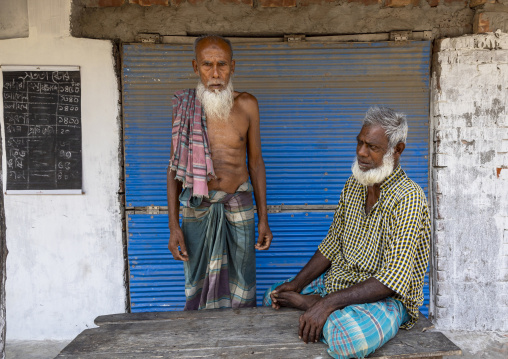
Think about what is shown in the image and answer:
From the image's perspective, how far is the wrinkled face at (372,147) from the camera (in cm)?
236

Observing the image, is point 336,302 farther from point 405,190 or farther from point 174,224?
point 174,224

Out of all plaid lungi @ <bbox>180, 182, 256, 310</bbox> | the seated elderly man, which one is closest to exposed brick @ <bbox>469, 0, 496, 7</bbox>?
the seated elderly man

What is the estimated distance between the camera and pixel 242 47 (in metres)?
3.72

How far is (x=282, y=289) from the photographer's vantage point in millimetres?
2615

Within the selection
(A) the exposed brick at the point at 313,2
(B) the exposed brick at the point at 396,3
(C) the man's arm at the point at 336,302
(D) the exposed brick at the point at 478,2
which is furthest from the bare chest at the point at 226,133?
(D) the exposed brick at the point at 478,2

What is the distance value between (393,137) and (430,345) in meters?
1.04

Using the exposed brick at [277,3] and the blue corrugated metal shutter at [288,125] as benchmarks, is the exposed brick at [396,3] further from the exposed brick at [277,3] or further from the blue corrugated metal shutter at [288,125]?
the exposed brick at [277,3]

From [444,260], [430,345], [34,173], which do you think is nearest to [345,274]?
[430,345]

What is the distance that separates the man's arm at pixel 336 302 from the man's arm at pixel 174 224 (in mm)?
1063

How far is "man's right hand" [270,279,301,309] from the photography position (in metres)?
2.59

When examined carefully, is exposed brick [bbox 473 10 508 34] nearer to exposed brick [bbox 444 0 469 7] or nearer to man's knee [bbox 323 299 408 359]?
exposed brick [bbox 444 0 469 7]

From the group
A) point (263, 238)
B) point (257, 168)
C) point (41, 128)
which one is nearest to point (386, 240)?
point (263, 238)

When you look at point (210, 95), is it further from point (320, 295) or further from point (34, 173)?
point (34, 173)

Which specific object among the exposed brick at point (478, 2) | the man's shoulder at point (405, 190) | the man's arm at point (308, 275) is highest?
the exposed brick at point (478, 2)
